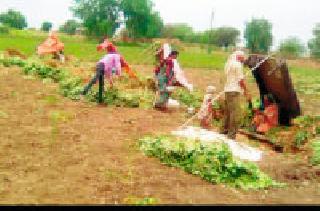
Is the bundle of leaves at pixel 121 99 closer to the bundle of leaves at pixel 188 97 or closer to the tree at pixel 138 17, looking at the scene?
the bundle of leaves at pixel 188 97

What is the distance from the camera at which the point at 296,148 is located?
11609mm

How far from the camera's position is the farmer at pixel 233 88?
11273 millimetres

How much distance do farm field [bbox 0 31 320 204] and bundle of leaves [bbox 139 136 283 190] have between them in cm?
18

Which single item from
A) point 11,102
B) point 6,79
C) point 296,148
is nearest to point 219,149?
point 296,148

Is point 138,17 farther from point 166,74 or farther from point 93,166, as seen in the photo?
point 93,166

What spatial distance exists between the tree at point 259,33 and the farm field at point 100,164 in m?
65.8

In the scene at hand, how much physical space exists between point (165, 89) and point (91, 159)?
527cm

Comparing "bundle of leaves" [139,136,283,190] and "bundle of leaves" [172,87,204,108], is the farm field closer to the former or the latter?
"bundle of leaves" [139,136,283,190]

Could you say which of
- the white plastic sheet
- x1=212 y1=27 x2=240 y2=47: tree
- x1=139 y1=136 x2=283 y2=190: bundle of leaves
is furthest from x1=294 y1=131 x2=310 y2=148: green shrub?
x1=212 y1=27 x2=240 y2=47: tree

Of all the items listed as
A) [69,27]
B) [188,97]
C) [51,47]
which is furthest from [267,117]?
[69,27]

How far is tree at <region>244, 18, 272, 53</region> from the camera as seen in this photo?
7822 centimetres

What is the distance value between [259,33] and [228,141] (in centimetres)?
7304

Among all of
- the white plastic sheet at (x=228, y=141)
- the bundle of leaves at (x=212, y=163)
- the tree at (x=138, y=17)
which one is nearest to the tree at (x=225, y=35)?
the tree at (x=138, y=17)

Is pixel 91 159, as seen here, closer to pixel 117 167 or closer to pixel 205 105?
pixel 117 167
